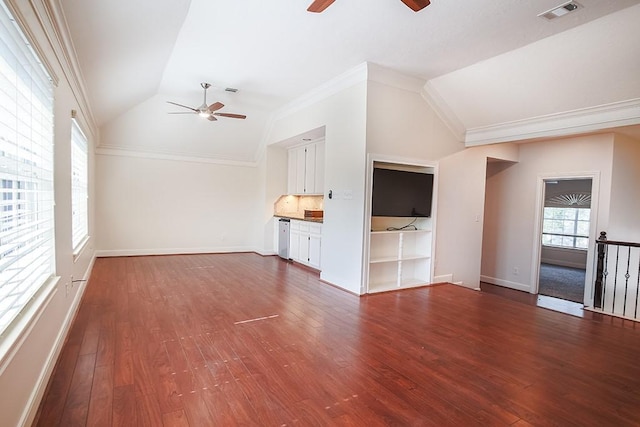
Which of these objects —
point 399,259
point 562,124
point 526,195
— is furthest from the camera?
point 526,195

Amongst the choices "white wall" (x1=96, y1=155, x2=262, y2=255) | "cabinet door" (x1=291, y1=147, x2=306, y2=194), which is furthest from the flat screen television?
"white wall" (x1=96, y1=155, x2=262, y2=255)

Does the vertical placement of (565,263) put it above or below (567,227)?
below

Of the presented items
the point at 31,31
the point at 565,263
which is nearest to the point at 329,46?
the point at 31,31

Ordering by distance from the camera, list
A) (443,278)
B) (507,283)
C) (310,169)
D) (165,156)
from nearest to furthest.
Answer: (443,278)
(310,169)
(507,283)
(165,156)

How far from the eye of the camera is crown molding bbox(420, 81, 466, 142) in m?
5.04

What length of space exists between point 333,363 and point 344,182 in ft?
9.05

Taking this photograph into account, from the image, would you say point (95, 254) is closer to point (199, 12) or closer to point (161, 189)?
point (161, 189)

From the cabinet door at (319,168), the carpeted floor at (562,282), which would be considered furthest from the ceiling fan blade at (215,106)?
the carpeted floor at (562,282)

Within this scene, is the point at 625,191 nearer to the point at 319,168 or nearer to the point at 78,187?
the point at 319,168

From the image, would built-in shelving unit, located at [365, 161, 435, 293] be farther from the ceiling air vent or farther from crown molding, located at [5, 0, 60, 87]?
crown molding, located at [5, 0, 60, 87]

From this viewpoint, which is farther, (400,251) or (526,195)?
(526,195)

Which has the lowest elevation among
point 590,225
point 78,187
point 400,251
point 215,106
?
point 400,251

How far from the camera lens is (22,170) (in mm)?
1865

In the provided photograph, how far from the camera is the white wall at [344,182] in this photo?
14.8 ft
